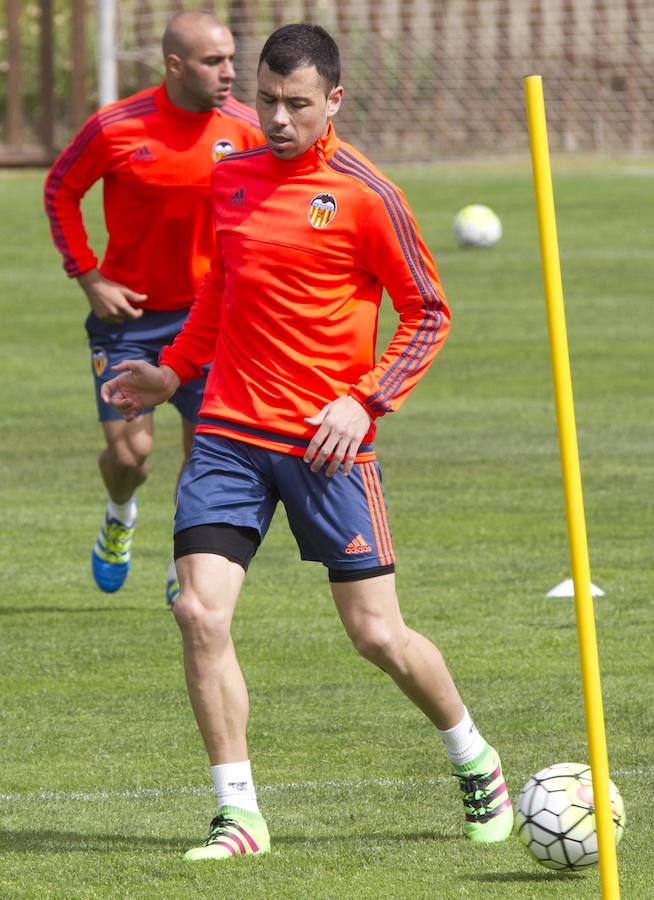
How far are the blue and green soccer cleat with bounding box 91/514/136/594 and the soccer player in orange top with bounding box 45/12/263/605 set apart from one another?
1.67 ft

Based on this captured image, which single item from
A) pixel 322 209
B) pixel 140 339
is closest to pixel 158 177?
pixel 140 339

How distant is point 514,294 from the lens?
21.5 metres

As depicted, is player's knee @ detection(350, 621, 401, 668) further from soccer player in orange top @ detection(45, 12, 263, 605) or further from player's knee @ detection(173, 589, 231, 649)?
soccer player in orange top @ detection(45, 12, 263, 605)

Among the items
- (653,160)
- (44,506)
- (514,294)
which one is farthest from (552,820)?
(653,160)

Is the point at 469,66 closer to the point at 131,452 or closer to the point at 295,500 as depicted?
the point at 131,452

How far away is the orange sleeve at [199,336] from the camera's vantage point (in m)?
6.26

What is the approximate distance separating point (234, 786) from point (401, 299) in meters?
1.49

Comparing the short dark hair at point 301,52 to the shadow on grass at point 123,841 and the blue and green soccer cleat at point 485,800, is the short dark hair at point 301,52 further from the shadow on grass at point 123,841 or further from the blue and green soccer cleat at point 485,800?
the shadow on grass at point 123,841

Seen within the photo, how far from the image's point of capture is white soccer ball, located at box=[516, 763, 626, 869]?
5.53 metres

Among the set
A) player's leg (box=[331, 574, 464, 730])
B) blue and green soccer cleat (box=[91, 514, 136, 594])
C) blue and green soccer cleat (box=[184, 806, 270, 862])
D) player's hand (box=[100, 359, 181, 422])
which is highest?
player's hand (box=[100, 359, 181, 422])

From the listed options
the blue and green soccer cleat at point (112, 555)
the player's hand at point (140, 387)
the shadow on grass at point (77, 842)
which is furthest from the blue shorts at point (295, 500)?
the blue and green soccer cleat at point (112, 555)

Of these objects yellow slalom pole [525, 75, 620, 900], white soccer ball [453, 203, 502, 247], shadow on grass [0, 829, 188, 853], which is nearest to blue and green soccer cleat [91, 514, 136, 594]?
shadow on grass [0, 829, 188, 853]

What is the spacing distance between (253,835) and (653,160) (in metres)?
28.9

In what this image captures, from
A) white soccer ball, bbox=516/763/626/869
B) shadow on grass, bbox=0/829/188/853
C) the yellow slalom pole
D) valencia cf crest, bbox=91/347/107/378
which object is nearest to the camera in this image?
the yellow slalom pole
